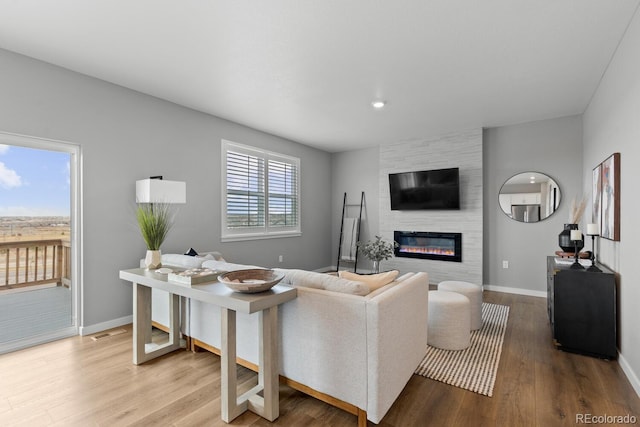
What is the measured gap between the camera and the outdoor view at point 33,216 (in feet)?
9.02

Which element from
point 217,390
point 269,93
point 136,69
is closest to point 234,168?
point 269,93

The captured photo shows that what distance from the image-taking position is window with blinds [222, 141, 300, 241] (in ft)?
15.2

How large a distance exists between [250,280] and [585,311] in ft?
9.24

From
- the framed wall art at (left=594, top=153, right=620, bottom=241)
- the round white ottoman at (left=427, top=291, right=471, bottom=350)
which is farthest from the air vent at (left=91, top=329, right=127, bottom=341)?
the framed wall art at (left=594, top=153, right=620, bottom=241)

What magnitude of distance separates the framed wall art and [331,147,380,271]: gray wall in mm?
3611

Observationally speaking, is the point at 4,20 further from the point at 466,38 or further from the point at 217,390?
the point at 466,38

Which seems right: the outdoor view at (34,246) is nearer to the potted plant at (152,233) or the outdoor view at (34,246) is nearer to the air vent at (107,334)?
the air vent at (107,334)

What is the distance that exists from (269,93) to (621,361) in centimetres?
410

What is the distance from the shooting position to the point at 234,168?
470 cm

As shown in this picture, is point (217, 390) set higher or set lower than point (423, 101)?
lower

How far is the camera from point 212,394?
2.09 metres

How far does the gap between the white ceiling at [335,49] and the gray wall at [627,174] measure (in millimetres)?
210

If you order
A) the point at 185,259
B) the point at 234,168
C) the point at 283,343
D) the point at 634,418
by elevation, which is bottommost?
the point at 634,418

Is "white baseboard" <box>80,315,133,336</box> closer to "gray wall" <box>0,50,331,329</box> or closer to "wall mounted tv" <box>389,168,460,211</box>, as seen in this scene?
"gray wall" <box>0,50,331,329</box>
